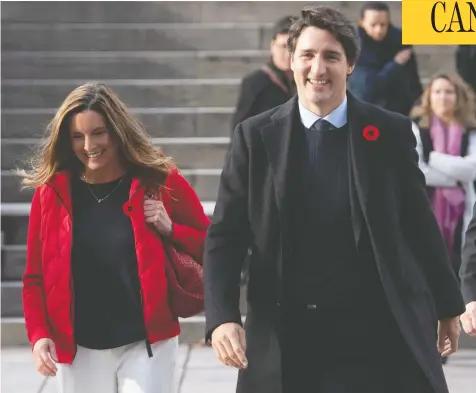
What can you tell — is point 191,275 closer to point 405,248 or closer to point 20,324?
point 405,248

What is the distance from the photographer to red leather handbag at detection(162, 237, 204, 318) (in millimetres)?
4266

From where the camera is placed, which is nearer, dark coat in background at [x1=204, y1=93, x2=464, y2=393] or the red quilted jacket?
dark coat in background at [x1=204, y1=93, x2=464, y2=393]

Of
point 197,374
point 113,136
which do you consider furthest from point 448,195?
point 113,136

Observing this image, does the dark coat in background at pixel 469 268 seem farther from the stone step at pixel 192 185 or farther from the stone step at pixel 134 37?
the stone step at pixel 134 37

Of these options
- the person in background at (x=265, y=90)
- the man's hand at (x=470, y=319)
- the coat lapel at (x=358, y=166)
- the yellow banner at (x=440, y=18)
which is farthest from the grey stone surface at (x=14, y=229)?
the coat lapel at (x=358, y=166)

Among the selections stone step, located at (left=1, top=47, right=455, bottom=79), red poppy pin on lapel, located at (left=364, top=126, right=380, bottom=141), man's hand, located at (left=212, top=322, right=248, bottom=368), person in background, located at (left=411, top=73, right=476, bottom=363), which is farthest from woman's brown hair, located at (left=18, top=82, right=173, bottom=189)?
stone step, located at (left=1, top=47, right=455, bottom=79)

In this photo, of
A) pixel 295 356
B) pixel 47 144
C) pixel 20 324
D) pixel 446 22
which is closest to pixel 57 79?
pixel 20 324

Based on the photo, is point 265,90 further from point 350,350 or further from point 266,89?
point 350,350

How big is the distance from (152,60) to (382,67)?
2.60 m

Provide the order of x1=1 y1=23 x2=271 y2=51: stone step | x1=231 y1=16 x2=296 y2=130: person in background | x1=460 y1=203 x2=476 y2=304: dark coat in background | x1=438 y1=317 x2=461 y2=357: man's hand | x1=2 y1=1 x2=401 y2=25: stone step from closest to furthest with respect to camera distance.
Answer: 1. x1=438 y1=317 x2=461 y2=357: man's hand
2. x1=460 y1=203 x2=476 y2=304: dark coat in background
3. x1=231 y1=16 x2=296 y2=130: person in background
4. x1=1 y1=23 x2=271 y2=51: stone step
5. x1=2 y1=1 x2=401 y2=25: stone step

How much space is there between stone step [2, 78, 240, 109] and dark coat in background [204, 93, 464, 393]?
6.41m

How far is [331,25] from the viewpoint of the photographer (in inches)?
151

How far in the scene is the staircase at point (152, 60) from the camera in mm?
10039

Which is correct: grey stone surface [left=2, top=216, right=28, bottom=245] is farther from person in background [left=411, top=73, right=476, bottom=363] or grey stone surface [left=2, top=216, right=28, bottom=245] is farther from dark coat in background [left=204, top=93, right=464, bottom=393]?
dark coat in background [left=204, top=93, right=464, bottom=393]
